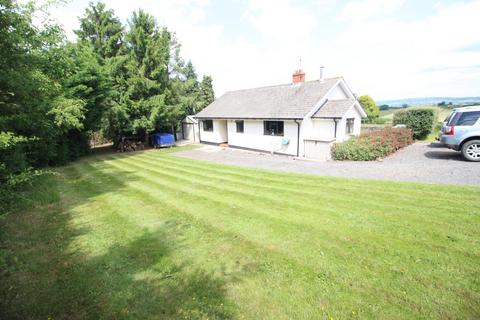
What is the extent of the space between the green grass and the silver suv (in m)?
4.93

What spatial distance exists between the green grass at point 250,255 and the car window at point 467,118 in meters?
5.26

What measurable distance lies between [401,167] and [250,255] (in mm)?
9521

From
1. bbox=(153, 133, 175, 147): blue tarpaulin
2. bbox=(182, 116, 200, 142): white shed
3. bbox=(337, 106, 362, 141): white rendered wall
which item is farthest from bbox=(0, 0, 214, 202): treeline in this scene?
bbox=(337, 106, 362, 141): white rendered wall

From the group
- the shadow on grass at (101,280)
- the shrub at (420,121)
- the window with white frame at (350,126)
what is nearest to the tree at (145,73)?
the window with white frame at (350,126)

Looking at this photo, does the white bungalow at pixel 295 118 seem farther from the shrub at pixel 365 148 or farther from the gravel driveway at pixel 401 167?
the gravel driveway at pixel 401 167

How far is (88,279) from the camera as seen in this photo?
12.7 ft

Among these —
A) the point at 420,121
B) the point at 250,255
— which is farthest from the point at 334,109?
the point at 250,255

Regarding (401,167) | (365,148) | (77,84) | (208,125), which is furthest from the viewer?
(208,125)

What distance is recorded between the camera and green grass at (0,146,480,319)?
10.5 ft

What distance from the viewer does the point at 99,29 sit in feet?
69.5

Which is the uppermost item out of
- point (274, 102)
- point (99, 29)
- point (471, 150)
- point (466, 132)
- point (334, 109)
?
point (99, 29)

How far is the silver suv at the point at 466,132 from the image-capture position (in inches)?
396

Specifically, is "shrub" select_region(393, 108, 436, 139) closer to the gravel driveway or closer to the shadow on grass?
the gravel driveway

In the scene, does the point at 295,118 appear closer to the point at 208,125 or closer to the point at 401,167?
the point at 401,167
